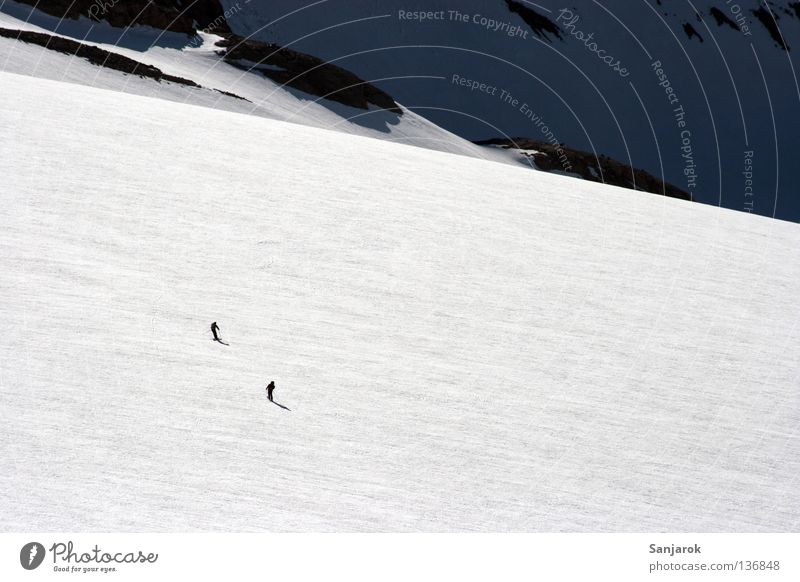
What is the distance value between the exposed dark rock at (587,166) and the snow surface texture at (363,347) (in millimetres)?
73860

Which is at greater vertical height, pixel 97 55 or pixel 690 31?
pixel 690 31

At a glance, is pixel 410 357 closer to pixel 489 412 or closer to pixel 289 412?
pixel 489 412

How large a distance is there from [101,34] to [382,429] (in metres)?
70.8

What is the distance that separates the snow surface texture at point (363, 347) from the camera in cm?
1009

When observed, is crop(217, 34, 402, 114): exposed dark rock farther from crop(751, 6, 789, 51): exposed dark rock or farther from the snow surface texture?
crop(751, 6, 789, 51): exposed dark rock

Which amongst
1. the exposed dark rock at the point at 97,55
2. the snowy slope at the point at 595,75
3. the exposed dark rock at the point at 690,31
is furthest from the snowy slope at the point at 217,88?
the exposed dark rock at the point at 690,31

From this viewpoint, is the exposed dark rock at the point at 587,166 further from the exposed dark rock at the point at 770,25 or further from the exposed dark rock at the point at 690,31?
the exposed dark rock at the point at 770,25

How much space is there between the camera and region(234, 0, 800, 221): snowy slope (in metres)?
123

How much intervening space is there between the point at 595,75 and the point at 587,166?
4019cm

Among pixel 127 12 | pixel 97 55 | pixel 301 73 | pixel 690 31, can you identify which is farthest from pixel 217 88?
pixel 690 31

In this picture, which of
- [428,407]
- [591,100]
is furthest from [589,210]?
[591,100]

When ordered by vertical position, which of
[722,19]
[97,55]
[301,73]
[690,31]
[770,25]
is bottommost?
[97,55]

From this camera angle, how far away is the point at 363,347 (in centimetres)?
1411

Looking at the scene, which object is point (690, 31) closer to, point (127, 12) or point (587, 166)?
point (587, 166)
